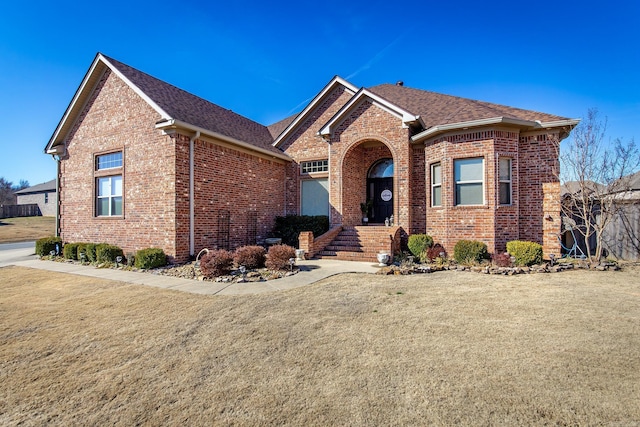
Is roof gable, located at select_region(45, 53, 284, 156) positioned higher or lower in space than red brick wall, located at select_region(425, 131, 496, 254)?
higher

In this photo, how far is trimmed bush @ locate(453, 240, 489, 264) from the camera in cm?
938

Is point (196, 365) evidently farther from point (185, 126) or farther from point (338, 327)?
point (185, 126)

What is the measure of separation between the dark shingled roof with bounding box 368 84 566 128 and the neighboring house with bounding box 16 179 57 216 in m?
47.7

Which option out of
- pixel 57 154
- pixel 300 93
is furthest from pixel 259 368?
pixel 300 93

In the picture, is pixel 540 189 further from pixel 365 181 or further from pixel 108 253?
pixel 108 253

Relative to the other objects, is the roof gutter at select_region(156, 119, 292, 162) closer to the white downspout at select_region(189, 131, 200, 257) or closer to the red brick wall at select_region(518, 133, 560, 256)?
the white downspout at select_region(189, 131, 200, 257)

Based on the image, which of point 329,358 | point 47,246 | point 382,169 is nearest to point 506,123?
point 382,169

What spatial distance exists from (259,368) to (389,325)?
2.12 metres

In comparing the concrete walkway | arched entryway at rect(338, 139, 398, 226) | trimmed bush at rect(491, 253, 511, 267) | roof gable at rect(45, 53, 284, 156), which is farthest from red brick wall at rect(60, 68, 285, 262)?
trimmed bush at rect(491, 253, 511, 267)

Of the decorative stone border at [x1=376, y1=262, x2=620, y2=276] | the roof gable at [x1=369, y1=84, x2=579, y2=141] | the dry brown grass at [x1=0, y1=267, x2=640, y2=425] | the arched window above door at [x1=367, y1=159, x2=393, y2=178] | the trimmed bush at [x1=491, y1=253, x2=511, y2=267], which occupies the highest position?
the roof gable at [x1=369, y1=84, x2=579, y2=141]

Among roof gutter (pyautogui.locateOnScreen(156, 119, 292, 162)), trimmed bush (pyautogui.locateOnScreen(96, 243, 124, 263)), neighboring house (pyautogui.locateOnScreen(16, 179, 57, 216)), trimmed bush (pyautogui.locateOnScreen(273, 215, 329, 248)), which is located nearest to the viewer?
roof gutter (pyautogui.locateOnScreen(156, 119, 292, 162))

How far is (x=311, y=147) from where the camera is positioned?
1477 centimetres

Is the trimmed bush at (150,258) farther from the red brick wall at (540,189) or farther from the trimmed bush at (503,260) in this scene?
the red brick wall at (540,189)

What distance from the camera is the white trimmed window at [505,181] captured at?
407 inches
